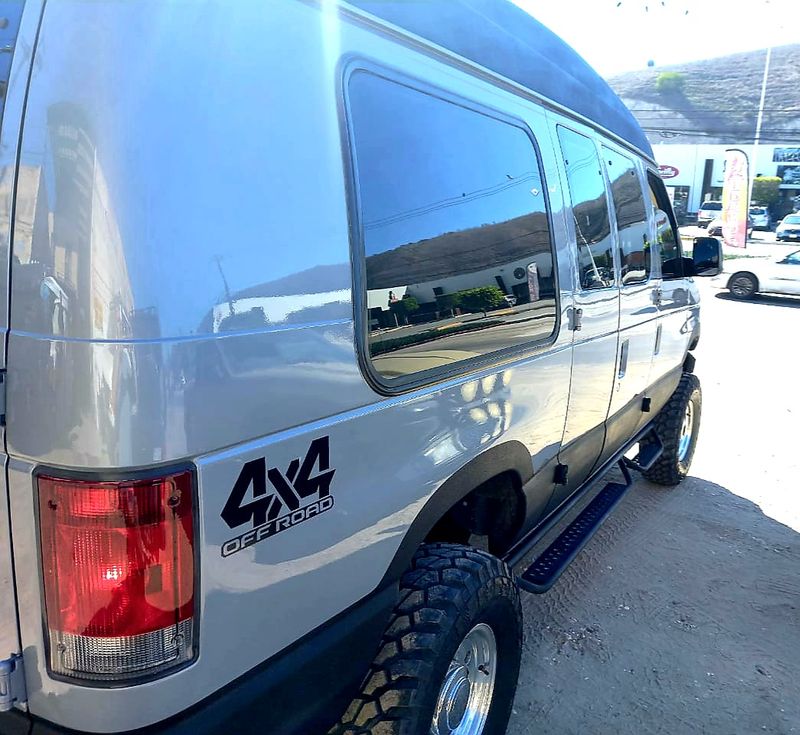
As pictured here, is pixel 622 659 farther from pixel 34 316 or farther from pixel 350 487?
pixel 34 316

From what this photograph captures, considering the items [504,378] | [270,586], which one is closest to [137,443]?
[270,586]

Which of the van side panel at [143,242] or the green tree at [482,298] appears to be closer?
the van side panel at [143,242]

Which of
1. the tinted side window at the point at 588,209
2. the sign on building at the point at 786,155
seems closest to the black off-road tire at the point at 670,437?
the tinted side window at the point at 588,209

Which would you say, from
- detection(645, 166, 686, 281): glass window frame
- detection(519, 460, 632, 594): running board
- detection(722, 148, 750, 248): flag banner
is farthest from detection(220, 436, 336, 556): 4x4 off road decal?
detection(722, 148, 750, 248): flag banner

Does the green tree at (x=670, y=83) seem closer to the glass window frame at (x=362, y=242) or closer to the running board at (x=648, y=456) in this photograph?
the running board at (x=648, y=456)

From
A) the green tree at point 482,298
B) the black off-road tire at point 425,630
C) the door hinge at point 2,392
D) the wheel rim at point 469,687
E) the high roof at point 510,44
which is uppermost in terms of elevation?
the high roof at point 510,44

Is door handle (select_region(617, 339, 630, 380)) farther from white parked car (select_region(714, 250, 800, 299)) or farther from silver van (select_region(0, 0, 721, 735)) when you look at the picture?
white parked car (select_region(714, 250, 800, 299))

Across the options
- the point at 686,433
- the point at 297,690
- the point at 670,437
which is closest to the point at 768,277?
the point at 686,433

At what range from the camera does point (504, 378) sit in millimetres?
2246

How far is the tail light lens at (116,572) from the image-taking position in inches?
48.1

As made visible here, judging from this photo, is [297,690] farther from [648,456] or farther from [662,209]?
[662,209]

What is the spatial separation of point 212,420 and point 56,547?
1.20 feet

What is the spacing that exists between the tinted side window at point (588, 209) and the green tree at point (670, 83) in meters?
79.7

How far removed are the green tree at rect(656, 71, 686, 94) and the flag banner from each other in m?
55.5
